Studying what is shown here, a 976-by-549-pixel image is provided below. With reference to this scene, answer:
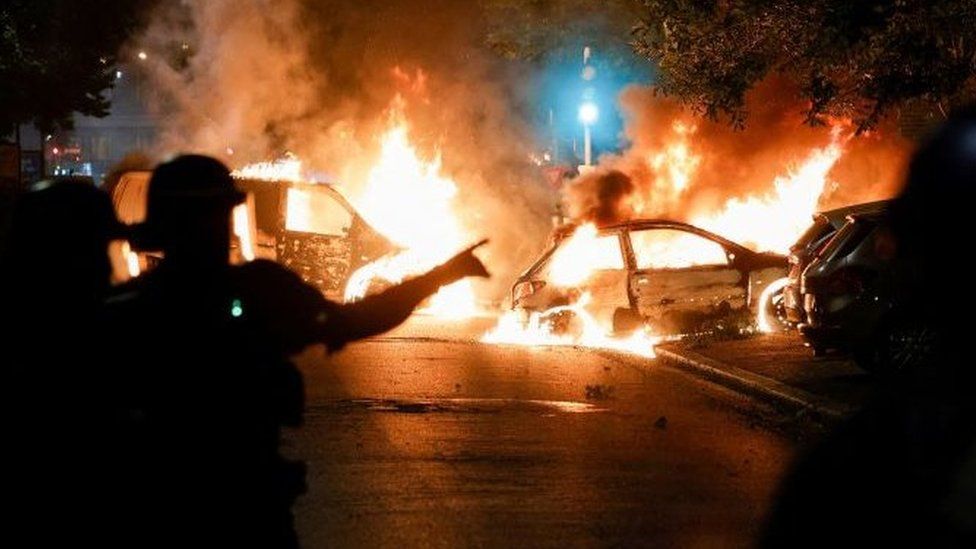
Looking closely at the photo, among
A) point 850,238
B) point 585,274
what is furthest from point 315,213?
point 850,238

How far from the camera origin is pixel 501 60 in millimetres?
41594

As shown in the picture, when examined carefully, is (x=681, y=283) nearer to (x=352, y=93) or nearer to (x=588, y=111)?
(x=588, y=111)

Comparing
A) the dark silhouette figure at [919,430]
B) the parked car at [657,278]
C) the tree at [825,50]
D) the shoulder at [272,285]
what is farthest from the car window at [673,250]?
the dark silhouette figure at [919,430]

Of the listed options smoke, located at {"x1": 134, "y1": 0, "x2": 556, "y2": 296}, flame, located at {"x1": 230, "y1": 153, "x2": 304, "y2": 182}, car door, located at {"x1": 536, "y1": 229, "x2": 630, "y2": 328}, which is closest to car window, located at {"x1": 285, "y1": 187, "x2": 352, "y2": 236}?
car door, located at {"x1": 536, "y1": 229, "x2": 630, "y2": 328}

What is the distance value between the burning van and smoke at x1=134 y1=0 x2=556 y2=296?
11.3 m

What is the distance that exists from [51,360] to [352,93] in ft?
113

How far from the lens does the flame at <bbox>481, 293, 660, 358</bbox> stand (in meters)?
18.0

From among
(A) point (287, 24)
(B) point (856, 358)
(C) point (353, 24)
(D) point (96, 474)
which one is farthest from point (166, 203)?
(C) point (353, 24)

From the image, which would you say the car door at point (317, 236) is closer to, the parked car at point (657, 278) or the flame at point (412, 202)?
the parked car at point (657, 278)

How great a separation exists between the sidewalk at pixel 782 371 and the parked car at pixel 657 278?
23.2 inches

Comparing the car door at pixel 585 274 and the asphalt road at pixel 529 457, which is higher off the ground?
the car door at pixel 585 274

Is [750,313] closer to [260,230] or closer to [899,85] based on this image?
[899,85]

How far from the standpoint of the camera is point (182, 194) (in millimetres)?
3566

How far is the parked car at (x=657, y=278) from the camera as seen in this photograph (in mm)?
17859
